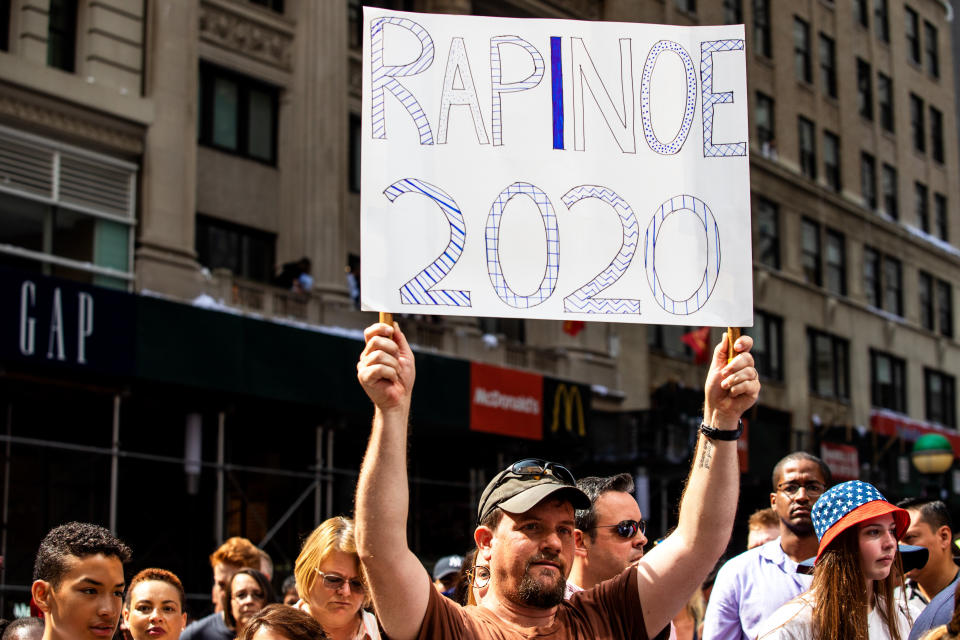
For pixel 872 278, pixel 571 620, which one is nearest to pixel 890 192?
pixel 872 278

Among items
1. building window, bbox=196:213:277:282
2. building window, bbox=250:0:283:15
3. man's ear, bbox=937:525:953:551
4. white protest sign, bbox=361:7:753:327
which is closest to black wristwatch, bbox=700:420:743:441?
white protest sign, bbox=361:7:753:327

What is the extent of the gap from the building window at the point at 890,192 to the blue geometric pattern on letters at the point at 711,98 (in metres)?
37.8

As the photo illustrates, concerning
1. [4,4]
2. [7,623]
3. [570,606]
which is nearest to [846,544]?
[570,606]

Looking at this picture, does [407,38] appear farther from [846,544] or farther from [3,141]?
[3,141]

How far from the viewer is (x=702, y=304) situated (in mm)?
4660

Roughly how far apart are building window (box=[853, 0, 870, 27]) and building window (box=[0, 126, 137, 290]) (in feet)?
91.4

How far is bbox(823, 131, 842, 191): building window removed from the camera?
38312 mm

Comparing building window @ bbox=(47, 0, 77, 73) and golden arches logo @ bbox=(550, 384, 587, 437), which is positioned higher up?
building window @ bbox=(47, 0, 77, 73)

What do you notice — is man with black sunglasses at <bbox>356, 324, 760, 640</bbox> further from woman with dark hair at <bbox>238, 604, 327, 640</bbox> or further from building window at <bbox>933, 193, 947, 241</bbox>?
building window at <bbox>933, 193, 947, 241</bbox>

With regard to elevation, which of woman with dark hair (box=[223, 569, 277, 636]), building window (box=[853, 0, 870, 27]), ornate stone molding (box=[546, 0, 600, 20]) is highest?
building window (box=[853, 0, 870, 27])

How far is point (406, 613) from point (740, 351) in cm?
143

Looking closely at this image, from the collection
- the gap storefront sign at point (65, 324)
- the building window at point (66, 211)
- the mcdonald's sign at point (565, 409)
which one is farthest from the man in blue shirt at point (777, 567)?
the mcdonald's sign at point (565, 409)

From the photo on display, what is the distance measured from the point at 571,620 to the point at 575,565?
1410 millimetres

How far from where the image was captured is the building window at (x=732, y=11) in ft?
114
